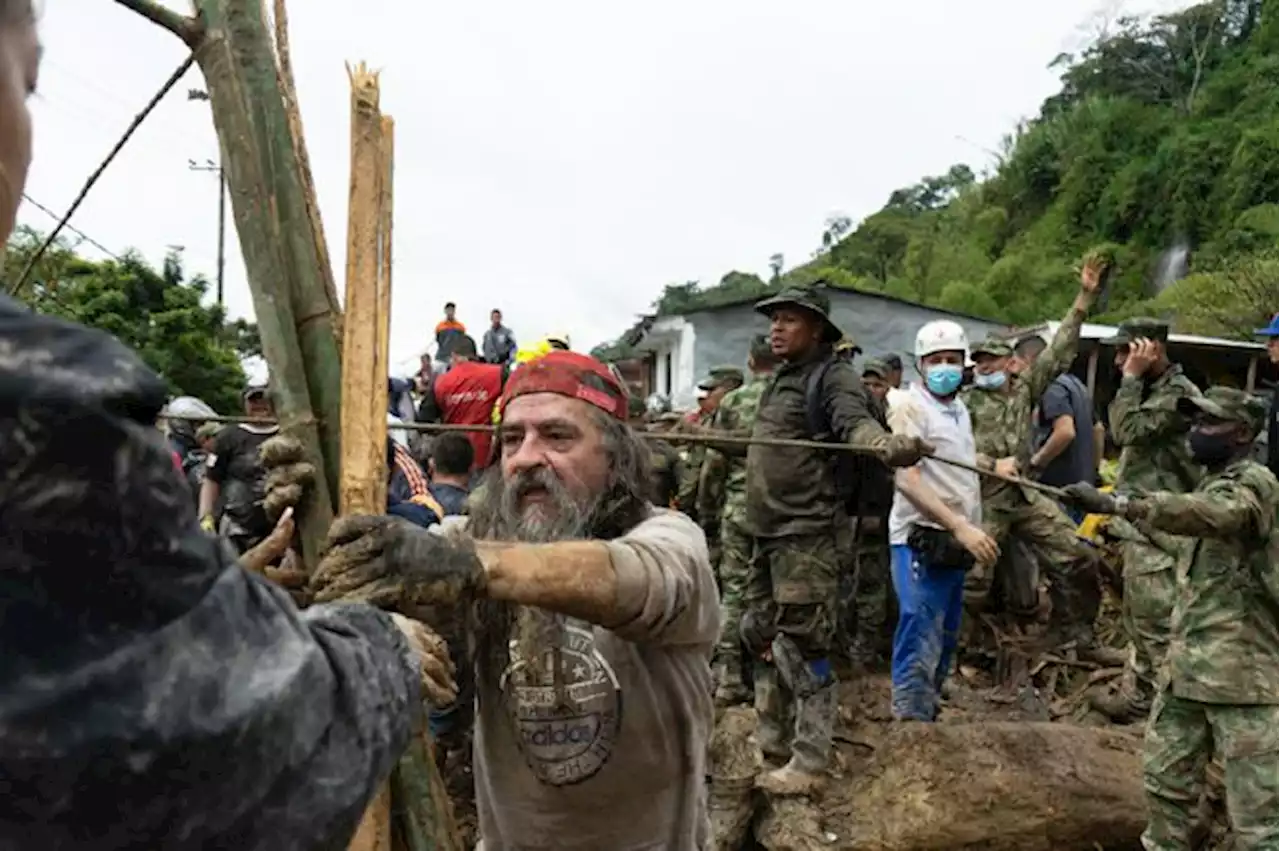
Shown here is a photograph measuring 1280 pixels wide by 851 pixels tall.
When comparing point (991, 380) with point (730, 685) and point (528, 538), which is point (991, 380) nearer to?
point (730, 685)

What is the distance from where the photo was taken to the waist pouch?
5660mm

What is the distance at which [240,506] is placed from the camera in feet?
18.9

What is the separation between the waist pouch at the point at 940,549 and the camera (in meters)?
5.66

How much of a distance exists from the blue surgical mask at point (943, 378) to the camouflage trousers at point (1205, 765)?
200 centimetres

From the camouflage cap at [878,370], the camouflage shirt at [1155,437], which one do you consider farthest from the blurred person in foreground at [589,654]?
the camouflage cap at [878,370]

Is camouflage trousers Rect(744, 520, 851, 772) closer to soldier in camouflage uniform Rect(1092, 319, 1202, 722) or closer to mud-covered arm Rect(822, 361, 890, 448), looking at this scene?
mud-covered arm Rect(822, 361, 890, 448)

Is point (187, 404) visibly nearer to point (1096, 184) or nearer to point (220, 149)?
point (220, 149)

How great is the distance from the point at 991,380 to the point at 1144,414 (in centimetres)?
146

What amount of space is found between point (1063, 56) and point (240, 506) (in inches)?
2850

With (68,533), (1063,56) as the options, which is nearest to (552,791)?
(68,533)

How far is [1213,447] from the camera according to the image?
4.43 meters

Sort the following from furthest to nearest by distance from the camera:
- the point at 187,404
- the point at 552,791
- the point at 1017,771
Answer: the point at 187,404 < the point at 1017,771 < the point at 552,791

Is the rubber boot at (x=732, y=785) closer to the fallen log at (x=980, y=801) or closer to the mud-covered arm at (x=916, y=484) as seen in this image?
the fallen log at (x=980, y=801)

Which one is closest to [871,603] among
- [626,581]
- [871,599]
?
[871,599]
